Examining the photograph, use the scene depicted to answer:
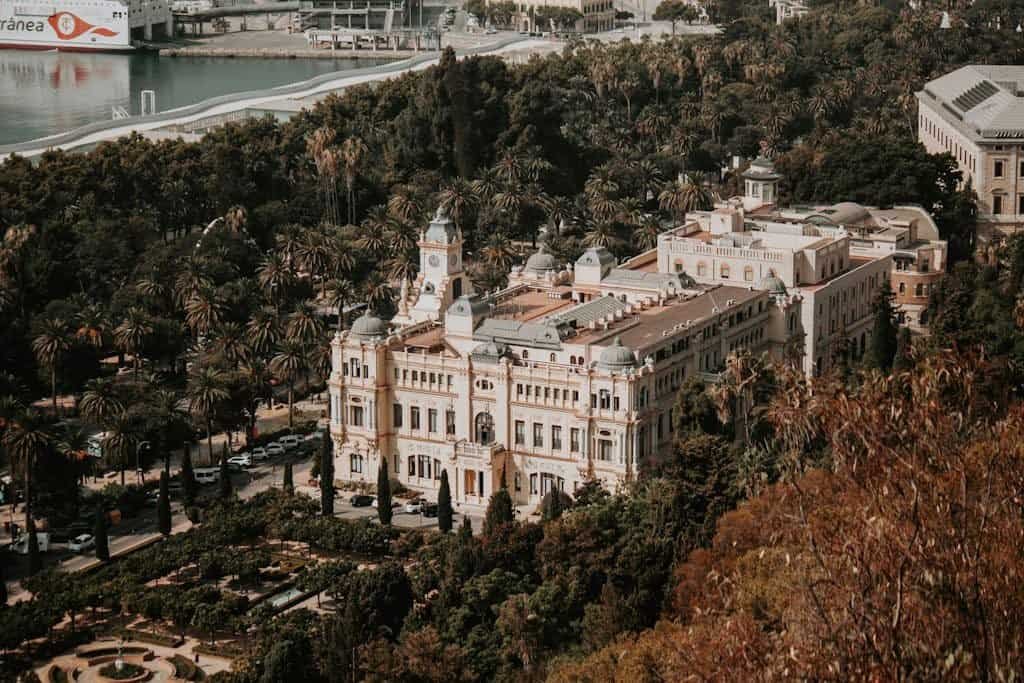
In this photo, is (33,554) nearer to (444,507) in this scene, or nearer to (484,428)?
(444,507)

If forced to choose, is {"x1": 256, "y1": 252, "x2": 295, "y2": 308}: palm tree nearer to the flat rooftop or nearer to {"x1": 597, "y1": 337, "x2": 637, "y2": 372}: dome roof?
the flat rooftop

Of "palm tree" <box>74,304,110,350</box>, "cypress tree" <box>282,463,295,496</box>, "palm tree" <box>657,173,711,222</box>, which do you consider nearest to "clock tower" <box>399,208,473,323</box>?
"cypress tree" <box>282,463,295,496</box>

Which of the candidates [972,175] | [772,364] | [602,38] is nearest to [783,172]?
[972,175]

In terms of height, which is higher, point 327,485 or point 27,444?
point 27,444

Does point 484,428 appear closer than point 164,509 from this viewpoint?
No

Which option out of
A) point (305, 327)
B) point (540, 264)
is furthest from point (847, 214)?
point (305, 327)

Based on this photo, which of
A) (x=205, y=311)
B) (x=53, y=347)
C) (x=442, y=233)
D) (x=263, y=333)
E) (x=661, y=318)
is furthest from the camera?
(x=205, y=311)

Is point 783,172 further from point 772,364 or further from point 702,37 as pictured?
point 702,37

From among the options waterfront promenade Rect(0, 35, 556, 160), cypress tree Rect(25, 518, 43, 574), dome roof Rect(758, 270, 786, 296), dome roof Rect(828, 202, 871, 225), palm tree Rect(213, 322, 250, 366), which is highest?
waterfront promenade Rect(0, 35, 556, 160)
